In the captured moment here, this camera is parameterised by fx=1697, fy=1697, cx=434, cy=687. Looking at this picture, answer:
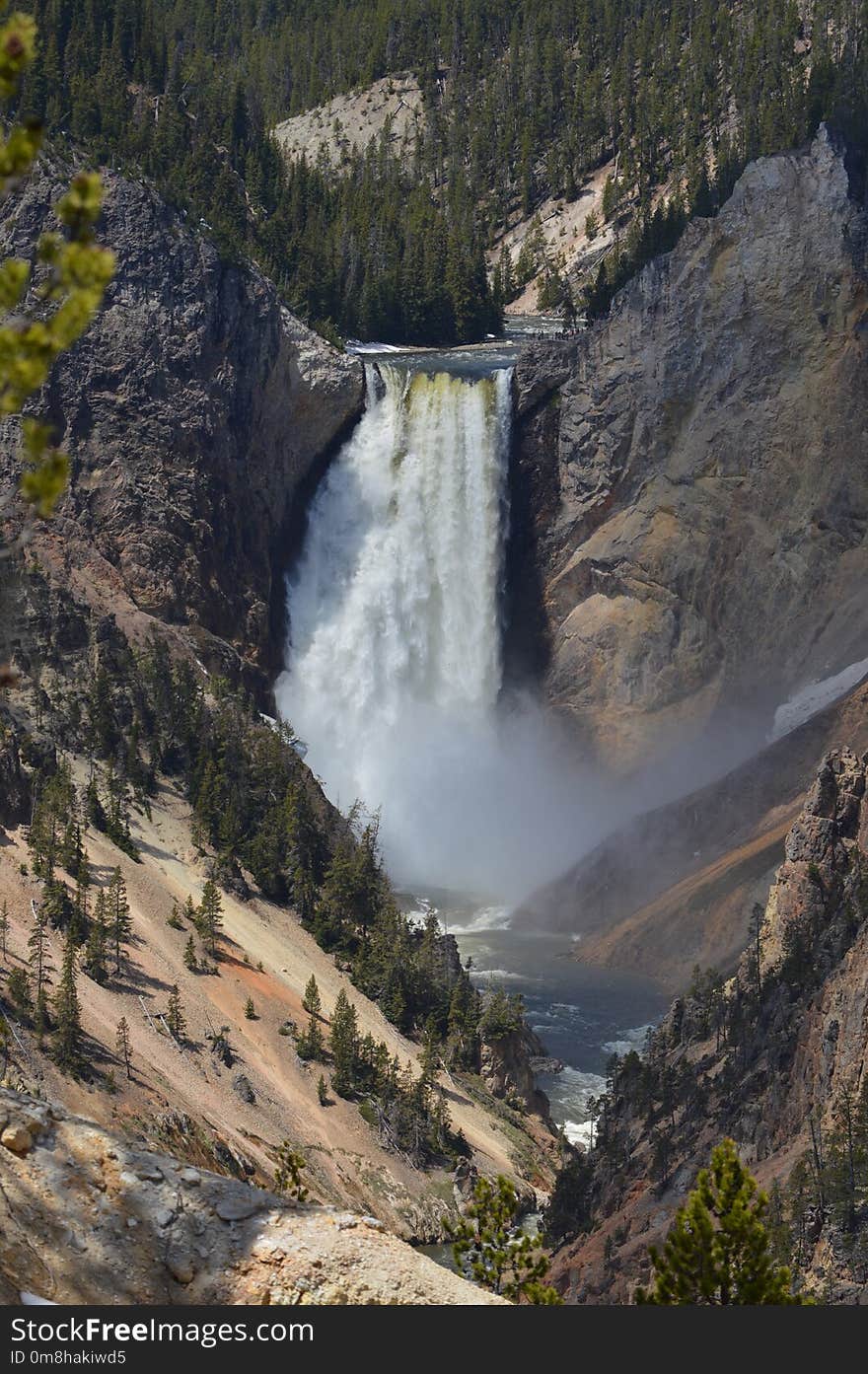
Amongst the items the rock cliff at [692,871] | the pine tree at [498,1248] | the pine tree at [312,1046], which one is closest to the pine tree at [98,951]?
the pine tree at [312,1046]

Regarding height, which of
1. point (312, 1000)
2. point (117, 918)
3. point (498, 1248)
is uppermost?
point (117, 918)

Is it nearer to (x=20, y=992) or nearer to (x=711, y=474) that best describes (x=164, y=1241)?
(x=20, y=992)

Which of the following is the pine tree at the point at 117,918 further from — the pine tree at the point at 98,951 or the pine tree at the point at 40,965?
the pine tree at the point at 40,965

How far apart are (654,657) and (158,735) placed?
109 feet

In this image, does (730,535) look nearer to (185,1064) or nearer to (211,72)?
(185,1064)

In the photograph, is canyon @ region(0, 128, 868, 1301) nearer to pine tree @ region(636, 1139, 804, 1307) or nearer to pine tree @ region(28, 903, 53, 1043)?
pine tree @ region(28, 903, 53, 1043)

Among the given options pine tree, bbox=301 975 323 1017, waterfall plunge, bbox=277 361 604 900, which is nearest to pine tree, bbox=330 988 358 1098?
pine tree, bbox=301 975 323 1017

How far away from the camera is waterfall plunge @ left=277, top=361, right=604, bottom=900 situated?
101625 millimetres

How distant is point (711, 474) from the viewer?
99312mm

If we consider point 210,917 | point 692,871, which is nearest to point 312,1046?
point 210,917

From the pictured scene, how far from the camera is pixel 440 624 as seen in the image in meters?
105

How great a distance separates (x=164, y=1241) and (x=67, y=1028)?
24.3 m

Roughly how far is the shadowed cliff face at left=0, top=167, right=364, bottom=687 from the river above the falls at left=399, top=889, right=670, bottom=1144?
20169mm

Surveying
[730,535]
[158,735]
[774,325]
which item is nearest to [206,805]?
[158,735]
